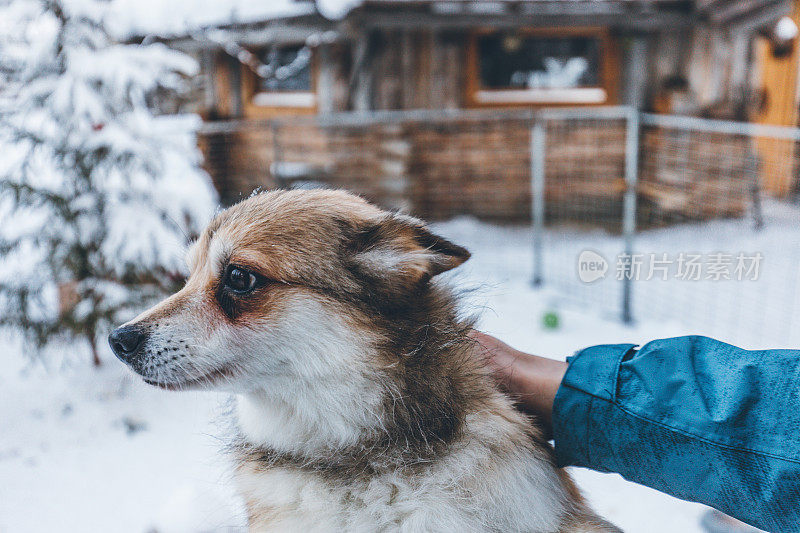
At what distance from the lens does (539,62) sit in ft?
26.5

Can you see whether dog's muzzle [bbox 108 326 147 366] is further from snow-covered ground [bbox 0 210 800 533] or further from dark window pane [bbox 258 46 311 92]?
dark window pane [bbox 258 46 311 92]

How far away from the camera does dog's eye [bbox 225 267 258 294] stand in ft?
4.69

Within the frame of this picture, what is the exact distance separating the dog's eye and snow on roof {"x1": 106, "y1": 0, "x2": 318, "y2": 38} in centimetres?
508

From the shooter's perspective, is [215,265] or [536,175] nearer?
[215,265]

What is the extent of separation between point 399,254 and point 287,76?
26.4ft

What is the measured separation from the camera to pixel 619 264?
5.13 metres

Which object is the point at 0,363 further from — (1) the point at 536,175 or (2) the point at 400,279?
(1) the point at 536,175

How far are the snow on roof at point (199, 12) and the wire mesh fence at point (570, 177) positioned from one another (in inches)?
47.4

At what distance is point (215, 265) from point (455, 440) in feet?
2.17

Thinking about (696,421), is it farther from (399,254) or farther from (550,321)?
(550,321)

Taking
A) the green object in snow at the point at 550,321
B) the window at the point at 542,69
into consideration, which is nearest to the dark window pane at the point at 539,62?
the window at the point at 542,69

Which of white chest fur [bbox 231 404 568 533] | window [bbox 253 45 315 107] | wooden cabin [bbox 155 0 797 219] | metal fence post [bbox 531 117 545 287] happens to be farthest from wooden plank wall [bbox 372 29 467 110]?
white chest fur [bbox 231 404 568 533]

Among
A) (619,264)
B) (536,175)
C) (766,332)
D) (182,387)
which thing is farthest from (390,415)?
(536,175)
